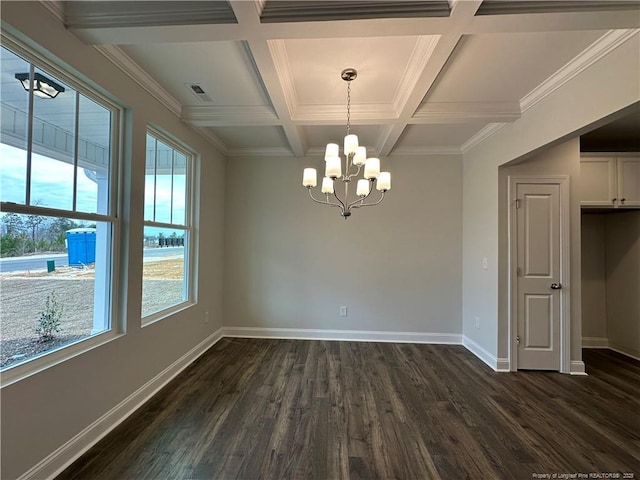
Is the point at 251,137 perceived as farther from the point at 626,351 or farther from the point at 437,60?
the point at 626,351

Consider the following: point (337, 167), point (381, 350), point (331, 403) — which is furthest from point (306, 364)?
point (337, 167)

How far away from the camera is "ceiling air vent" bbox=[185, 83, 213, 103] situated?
97.8 inches

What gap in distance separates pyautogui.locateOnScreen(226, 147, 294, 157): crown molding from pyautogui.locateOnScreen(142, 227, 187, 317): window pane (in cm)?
149

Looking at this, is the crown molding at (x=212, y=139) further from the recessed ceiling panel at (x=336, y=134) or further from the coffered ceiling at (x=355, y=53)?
the recessed ceiling panel at (x=336, y=134)

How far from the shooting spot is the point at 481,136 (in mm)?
3441

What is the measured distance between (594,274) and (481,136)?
8.04 feet

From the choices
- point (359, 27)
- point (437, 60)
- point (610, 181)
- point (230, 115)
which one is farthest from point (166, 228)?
point (610, 181)

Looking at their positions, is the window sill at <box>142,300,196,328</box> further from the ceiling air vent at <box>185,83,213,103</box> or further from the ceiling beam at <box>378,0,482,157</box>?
the ceiling beam at <box>378,0,482,157</box>

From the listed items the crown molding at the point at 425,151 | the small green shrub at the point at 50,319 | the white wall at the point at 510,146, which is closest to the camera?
the small green shrub at the point at 50,319

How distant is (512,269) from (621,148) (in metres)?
2.36

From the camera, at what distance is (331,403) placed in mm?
2418

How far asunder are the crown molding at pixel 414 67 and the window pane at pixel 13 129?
7.64 feet

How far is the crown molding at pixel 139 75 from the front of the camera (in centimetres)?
196

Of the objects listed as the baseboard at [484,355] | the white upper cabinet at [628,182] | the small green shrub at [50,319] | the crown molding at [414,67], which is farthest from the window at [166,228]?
the white upper cabinet at [628,182]
